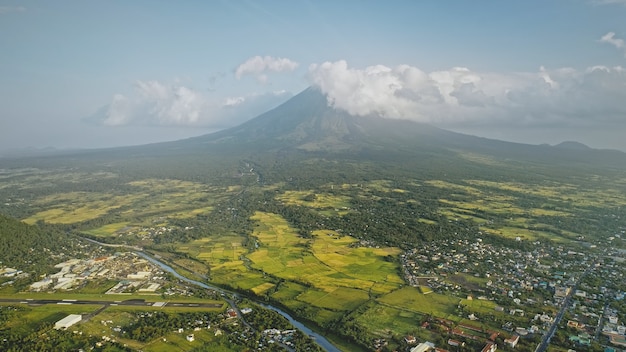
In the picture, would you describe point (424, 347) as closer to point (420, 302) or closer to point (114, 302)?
point (420, 302)

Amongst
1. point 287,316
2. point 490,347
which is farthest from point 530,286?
point 287,316

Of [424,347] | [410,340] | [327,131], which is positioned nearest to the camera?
[424,347]

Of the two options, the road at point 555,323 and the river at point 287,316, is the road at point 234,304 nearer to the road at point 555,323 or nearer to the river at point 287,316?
the river at point 287,316

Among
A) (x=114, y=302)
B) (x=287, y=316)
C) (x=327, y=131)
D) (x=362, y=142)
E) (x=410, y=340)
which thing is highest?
(x=327, y=131)

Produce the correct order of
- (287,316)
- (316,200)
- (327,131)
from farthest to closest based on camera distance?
1. (327,131)
2. (316,200)
3. (287,316)

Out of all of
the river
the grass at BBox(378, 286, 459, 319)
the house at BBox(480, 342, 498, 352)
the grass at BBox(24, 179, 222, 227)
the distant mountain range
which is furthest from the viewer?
the distant mountain range

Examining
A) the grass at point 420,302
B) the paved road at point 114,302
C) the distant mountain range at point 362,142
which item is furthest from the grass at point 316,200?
the distant mountain range at point 362,142

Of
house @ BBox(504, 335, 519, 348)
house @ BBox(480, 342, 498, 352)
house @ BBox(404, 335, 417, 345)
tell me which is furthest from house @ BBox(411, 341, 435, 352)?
house @ BBox(504, 335, 519, 348)

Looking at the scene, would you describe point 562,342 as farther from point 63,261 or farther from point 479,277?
point 63,261

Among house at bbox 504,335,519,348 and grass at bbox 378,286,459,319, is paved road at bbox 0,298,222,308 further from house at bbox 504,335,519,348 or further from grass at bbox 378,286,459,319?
house at bbox 504,335,519,348
